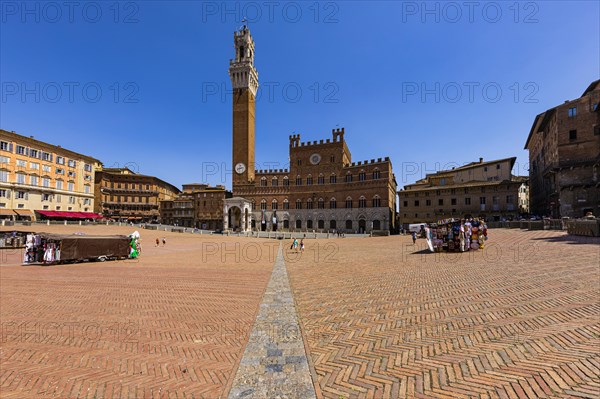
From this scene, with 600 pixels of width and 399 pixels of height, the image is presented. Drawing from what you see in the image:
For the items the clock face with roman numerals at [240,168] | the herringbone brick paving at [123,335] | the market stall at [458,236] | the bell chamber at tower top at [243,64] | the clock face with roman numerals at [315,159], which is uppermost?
the bell chamber at tower top at [243,64]

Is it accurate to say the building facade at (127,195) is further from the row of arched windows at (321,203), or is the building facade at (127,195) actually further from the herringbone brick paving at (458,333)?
the herringbone brick paving at (458,333)

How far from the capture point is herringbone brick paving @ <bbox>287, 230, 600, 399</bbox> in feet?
13.2

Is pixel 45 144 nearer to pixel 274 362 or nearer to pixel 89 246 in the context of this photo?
pixel 89 246

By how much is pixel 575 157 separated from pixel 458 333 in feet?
138

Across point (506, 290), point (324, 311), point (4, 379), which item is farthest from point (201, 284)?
point (506, 290)

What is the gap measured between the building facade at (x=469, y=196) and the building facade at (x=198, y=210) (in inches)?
1638

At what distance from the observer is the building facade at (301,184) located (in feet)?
170

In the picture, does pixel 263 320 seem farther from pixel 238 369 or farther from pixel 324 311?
pixel 238 369

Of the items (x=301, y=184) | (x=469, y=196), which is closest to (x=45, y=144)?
(x=301, y=184)

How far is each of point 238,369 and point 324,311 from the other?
341 centimetres

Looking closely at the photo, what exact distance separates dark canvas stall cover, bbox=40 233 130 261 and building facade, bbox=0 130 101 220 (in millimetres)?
32880

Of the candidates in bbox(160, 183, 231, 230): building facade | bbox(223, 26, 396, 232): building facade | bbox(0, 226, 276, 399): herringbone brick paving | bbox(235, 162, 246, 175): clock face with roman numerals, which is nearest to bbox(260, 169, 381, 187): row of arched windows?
bbox(223, 26, 396, 232): building facade

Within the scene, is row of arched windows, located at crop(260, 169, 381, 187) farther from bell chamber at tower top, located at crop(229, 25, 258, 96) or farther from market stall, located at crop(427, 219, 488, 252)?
market stall, located at crop(427, 219, 488, 252)

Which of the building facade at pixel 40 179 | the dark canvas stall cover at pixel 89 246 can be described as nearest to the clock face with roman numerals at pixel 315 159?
the dark canvas stall cover at pixel 89 246
